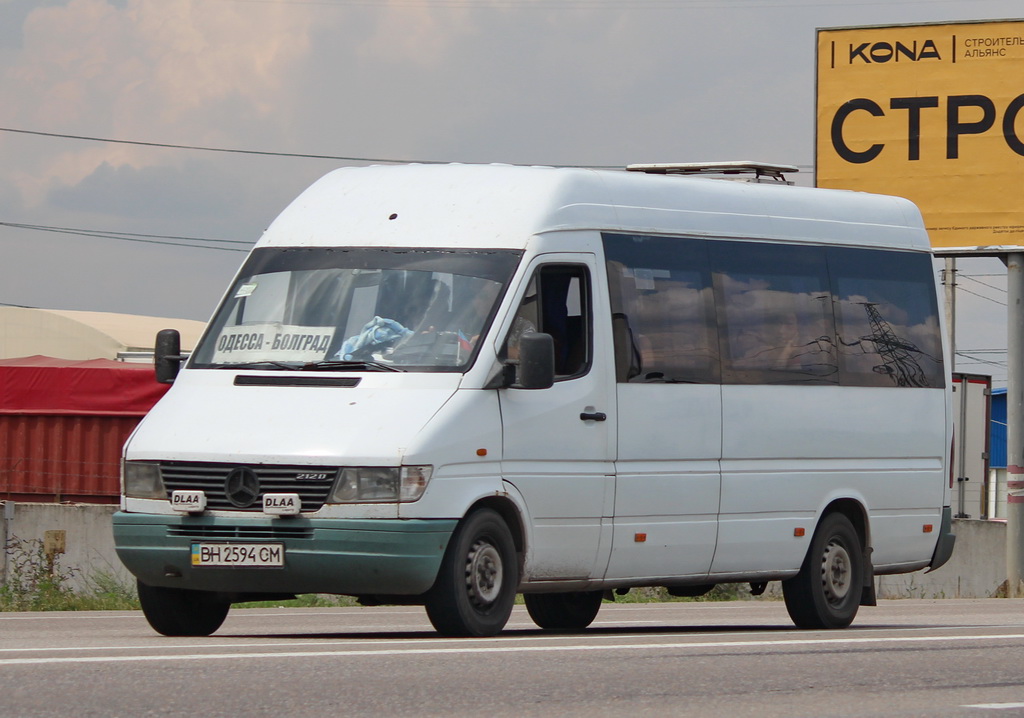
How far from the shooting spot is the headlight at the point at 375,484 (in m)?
10.4

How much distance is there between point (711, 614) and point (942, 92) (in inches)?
489

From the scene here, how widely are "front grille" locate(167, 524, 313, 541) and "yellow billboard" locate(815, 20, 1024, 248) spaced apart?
62.2 feet

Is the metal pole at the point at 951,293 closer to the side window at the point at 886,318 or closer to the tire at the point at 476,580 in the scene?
the side window at the point at 886,318

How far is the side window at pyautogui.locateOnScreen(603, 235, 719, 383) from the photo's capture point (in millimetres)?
12062

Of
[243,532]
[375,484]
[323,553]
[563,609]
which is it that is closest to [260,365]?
[243,532]

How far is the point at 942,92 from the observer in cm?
2816

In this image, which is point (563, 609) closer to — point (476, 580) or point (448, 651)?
point (476, 580)

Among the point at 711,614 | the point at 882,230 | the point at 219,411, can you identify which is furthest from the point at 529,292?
the point at 711,614

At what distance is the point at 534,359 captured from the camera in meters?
10.9

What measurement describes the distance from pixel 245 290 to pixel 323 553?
79.9 inches

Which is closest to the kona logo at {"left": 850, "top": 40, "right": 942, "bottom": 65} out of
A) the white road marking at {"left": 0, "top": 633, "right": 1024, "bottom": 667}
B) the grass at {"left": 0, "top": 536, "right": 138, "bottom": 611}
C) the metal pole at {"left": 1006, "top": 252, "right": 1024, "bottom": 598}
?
the metal pole at {"left": 1006, "top": 252, "right": 1024, "bottom": 598}

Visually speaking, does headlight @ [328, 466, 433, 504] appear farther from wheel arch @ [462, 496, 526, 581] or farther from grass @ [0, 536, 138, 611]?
grass @ [0, 536, 138, 611]

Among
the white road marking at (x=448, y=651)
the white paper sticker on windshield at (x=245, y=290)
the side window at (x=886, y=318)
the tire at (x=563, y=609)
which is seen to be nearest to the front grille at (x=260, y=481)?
the white road marking at (x=448, y=651)

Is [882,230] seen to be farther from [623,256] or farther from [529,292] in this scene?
[529,292]
